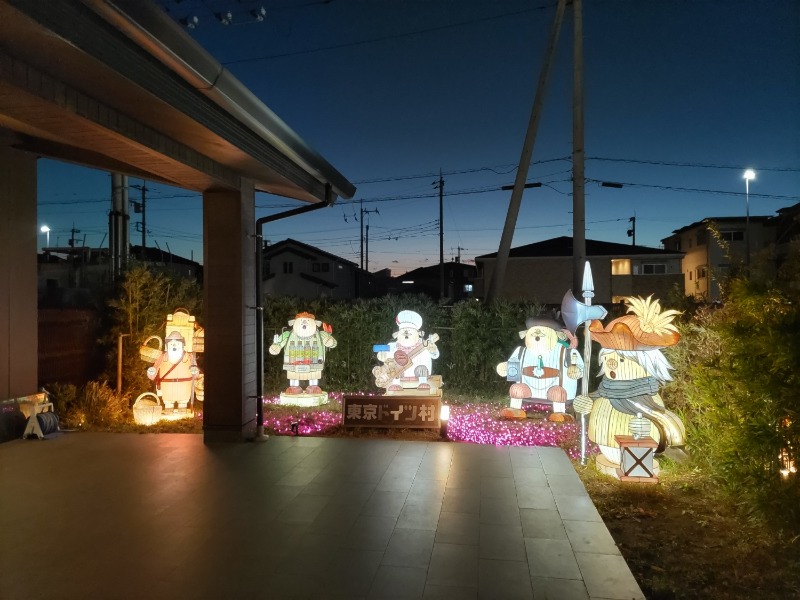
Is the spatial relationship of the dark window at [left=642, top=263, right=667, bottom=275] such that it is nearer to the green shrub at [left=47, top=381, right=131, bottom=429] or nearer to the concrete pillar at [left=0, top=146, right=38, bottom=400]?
the green shrub at [left=47, top=381, right=131, bottom=429]

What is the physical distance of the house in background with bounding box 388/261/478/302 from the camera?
4981 centimetres

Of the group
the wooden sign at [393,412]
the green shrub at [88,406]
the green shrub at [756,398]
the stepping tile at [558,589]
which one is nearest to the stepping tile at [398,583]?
the stepping tile at [558,589]

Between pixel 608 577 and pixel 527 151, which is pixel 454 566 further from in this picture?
pixel 527 151

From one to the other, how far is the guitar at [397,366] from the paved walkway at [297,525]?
2748 mm

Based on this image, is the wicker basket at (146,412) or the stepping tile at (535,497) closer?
the stepping tile at (535,497)

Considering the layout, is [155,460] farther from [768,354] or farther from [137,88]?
[768,354]

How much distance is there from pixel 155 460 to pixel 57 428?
7.37 ft

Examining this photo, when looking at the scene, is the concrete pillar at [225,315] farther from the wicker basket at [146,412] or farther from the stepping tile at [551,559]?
the stepping tile at [551,559]

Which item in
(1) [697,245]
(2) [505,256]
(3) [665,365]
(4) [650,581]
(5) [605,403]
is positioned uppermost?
(1) [697,245]

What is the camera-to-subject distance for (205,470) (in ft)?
20.1

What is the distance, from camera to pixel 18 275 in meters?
7.59

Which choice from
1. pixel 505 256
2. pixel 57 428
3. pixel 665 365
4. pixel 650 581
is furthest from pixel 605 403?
pixel 505 256

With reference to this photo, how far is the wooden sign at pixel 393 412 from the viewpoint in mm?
8266

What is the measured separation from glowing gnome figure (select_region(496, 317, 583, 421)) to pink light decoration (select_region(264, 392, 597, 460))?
40cm
